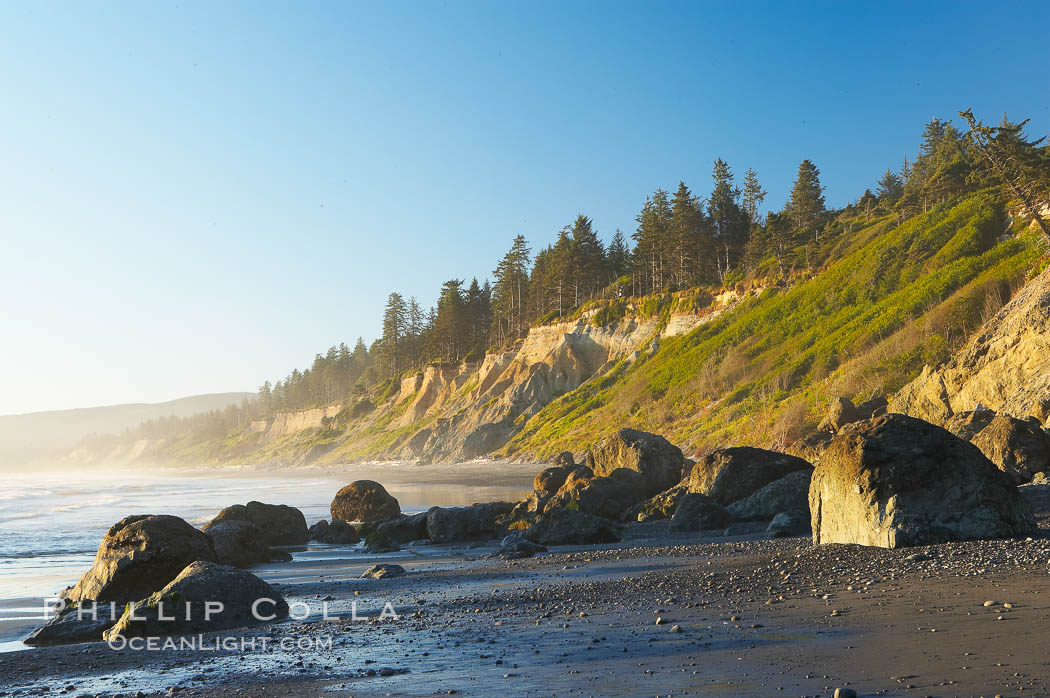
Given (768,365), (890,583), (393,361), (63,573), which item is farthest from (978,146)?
(393,361)

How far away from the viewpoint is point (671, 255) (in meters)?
84.4

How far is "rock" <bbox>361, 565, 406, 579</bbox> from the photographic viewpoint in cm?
1360

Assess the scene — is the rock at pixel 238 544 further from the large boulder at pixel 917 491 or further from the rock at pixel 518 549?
the large boulder at pixel 917 491

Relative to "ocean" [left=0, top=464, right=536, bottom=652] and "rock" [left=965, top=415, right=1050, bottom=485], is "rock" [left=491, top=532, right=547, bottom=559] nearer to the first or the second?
"ocean" [left=0, top=464, right=536, bottom=652]

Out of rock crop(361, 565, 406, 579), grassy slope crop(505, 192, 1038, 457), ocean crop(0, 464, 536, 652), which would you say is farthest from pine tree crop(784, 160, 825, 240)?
rock crop(361, 565, 406, 579)

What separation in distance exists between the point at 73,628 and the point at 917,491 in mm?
12025

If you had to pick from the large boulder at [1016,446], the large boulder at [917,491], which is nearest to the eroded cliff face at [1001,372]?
the large boulder at [1016,446]

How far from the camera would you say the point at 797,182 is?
104062 mm

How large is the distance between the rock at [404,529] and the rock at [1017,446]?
15.1 m

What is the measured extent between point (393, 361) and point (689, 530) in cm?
11547

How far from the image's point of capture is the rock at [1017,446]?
17.8 metres

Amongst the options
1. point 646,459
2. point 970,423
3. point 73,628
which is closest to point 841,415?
point 970,423

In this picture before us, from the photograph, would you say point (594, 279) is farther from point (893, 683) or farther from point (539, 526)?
point (893, 683)

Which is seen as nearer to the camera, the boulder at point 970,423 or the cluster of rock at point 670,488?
the cluster of rock at point 670,488
